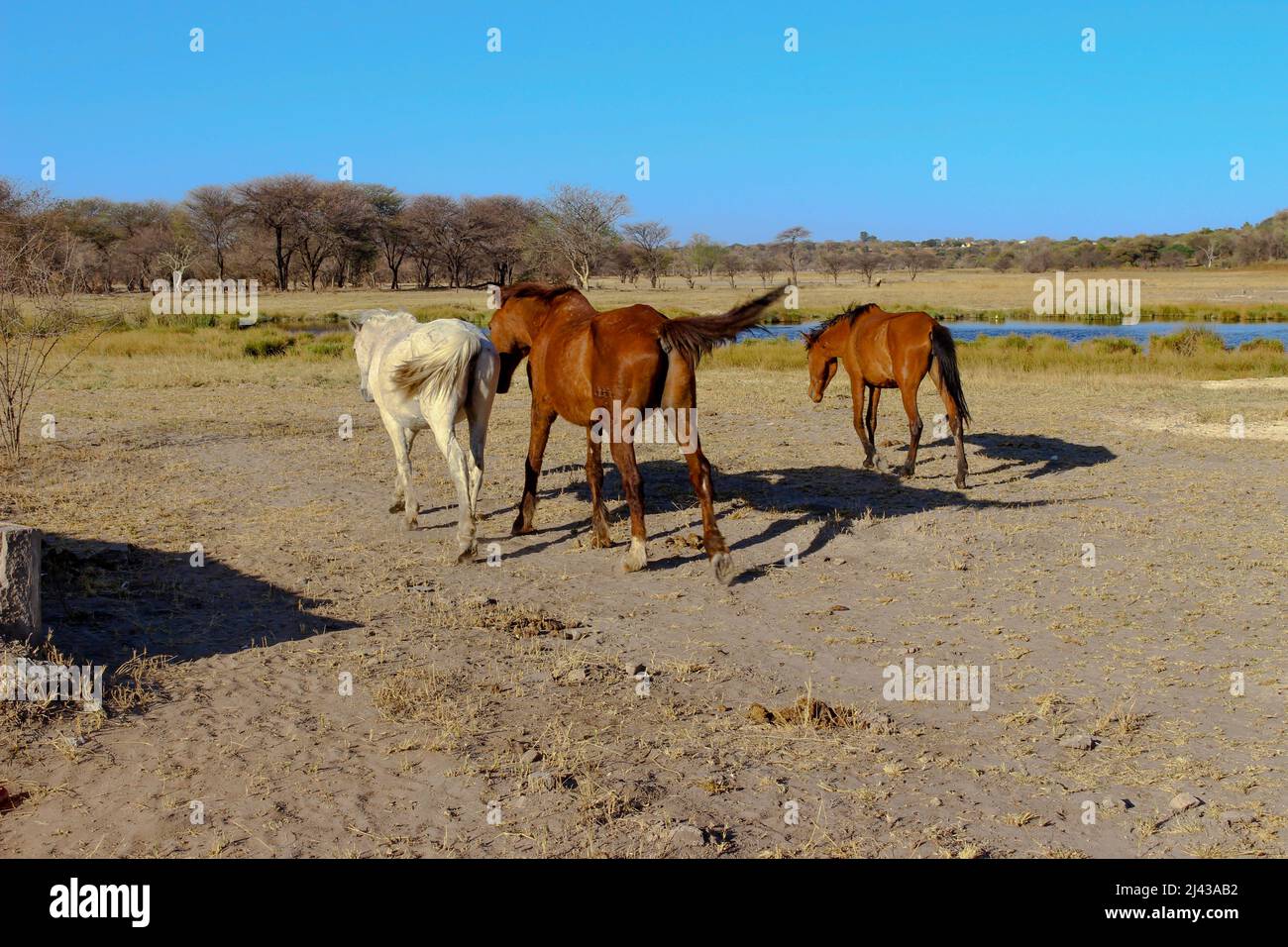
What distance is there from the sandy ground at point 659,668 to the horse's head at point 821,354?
1871mm

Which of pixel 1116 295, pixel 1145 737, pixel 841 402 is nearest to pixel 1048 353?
pixel 841 402

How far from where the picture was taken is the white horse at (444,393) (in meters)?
7.96

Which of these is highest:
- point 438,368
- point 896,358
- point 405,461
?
point 896,358

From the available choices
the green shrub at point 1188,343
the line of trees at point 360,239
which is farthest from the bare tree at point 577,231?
the green shrub at point 1188,343

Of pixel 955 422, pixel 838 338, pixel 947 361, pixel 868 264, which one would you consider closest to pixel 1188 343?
pixel 838 338

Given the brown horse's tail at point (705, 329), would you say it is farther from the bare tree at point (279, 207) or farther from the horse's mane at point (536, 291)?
the bare tree at point (279, 207)

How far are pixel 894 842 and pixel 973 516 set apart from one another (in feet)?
19.3

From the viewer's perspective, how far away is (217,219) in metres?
66.1

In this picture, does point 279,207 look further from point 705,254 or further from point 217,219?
point 705,254

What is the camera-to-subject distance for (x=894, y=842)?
154 inches

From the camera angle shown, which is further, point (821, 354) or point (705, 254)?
point (705, 254)

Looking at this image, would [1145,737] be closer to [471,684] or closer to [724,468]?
[471,684]

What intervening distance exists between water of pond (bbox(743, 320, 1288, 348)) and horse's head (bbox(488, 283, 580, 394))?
2504 centimetres

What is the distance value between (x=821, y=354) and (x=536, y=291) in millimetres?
5038
